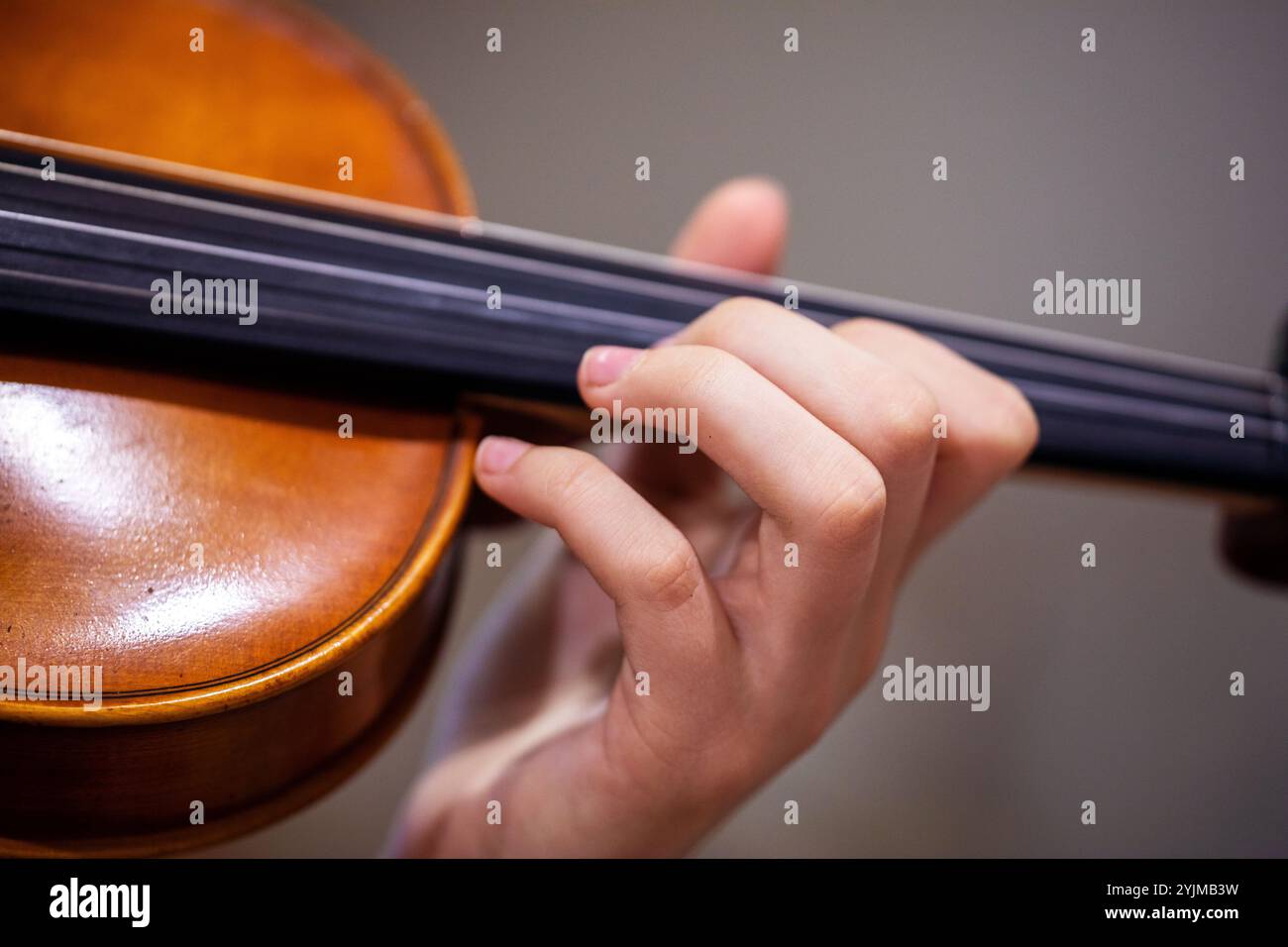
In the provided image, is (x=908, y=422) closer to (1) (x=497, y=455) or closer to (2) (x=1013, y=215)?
(1) (x=497, y=455)

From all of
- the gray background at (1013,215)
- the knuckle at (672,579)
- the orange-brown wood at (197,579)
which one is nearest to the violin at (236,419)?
the orange-brown wood at (197,579)

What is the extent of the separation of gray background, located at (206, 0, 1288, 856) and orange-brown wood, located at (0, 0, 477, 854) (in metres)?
0.66

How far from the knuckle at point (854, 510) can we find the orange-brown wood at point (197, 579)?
207 millimetres

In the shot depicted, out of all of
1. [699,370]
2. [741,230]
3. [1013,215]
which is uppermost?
[1013,215]

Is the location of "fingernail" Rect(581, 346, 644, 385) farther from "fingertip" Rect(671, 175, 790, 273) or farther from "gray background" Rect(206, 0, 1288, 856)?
"gray background" Rect(206, 0, 1288, 856)

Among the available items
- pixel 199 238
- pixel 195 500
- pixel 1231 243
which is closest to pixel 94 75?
pixel 199 238

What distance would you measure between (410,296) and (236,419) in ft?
0.39

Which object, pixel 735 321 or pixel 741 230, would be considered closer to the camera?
pixel 735 321

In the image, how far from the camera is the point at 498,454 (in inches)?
19.2

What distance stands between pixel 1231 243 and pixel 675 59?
79 cm

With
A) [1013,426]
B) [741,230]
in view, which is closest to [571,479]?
[1013,426]

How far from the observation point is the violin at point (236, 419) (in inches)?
16.4

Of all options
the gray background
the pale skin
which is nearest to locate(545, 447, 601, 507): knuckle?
the pale skin
